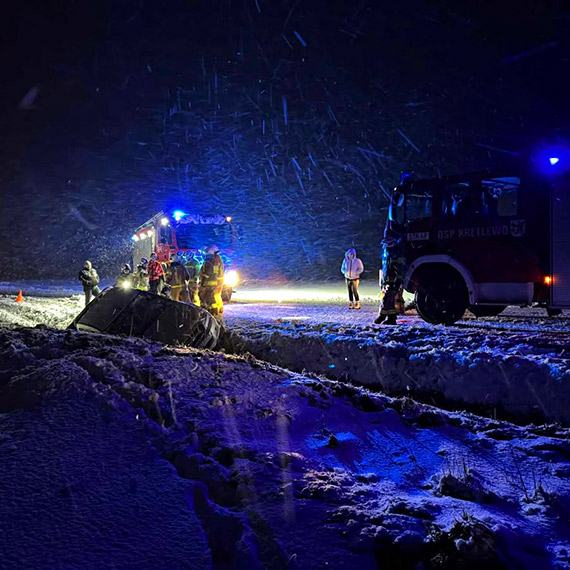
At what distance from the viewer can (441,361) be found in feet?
21.2

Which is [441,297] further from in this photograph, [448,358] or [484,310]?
[448,358]

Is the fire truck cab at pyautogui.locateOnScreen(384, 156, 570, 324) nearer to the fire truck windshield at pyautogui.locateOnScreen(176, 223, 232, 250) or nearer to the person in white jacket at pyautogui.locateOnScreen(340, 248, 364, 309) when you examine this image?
the person in white jacket at pyautogui.locateOnScreen(340, 248, 364, 309)

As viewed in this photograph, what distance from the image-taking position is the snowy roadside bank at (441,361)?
549 cm

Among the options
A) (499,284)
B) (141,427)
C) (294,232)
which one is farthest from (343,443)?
(294,232)

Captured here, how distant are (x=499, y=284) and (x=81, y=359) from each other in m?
7.43

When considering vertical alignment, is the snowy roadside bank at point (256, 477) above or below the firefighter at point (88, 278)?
below

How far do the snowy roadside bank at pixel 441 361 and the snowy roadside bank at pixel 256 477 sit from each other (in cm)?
146

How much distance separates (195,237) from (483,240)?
12.6m

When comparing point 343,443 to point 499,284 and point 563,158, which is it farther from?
point 563,158

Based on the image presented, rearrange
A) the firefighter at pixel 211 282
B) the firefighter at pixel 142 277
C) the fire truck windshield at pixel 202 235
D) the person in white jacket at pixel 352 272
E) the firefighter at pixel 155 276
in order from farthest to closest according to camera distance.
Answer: the fire truck windshield at pixel 202 235 → the firefighter at pixel 142 277 → the firefighter at pixel 155 276 → the person in white jacket at pixel 352 272 → the firefighter at pixel 211 282

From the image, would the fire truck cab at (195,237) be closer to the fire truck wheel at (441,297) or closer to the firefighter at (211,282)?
the firefighter at (211,282)

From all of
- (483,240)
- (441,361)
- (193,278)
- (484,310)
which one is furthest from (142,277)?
(441,361)

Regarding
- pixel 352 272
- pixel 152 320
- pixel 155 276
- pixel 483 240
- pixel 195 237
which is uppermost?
pixel 195 237

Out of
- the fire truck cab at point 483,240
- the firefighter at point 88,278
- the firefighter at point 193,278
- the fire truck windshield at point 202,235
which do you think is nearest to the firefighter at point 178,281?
the firefighter at point 193,278
